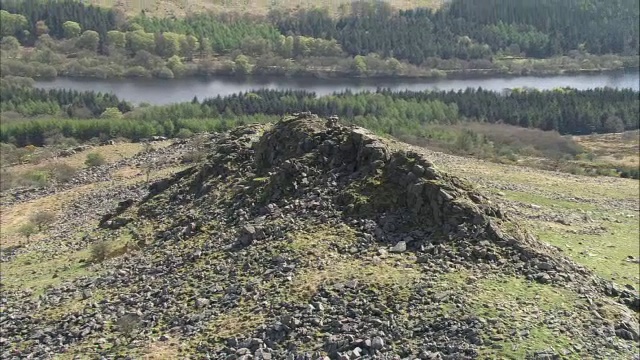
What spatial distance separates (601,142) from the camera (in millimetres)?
101500

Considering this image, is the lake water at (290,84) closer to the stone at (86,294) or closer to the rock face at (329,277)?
the stone at (86,294)

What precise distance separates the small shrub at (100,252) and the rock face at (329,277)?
1364 mm

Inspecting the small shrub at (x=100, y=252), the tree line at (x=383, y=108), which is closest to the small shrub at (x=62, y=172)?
the small shrub at (x=100, y=252)

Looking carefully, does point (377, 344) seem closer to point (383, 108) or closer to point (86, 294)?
point (86, 294)

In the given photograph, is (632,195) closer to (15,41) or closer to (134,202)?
(134,202)

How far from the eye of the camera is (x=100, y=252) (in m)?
29.7

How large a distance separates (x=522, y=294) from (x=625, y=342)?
2717 millimetres

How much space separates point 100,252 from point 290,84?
4912 inches

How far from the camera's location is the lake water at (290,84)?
138 m

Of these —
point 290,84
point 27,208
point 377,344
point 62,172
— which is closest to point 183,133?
point 62,172

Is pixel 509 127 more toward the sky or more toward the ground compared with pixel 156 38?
more toward the ground

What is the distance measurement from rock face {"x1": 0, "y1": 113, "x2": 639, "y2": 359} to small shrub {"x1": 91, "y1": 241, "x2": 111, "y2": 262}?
1.36 m

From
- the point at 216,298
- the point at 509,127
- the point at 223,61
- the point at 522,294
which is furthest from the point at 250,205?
the point at 223,61

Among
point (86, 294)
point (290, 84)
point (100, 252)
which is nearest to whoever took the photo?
point (86, 294)
